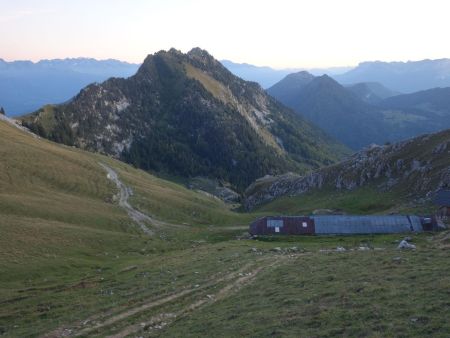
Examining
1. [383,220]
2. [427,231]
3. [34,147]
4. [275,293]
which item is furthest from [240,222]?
[275,293]

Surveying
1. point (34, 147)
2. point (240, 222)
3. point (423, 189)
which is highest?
point (34, 147)

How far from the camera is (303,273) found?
41469mm

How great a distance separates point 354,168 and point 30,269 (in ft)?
324

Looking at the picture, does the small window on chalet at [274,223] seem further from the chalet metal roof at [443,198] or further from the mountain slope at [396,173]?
the mountain slope at [396,173]

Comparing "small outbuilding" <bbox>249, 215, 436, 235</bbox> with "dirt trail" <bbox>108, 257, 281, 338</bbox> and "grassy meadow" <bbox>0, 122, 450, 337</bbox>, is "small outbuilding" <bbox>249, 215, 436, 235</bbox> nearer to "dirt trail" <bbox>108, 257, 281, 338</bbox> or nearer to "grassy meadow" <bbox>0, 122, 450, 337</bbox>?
"grassy meadow" <bbox>0, 122, 450, 337</bbox>

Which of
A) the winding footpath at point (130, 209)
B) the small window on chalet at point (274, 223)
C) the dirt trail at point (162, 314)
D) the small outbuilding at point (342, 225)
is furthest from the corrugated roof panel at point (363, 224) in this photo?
the dirt trail at point (162, 314)

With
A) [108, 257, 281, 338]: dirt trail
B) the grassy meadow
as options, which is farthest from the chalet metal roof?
[108, 257, 281, 338]: dirt trail

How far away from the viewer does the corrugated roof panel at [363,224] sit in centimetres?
7494

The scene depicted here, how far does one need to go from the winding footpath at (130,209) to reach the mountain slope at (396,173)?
53.3m

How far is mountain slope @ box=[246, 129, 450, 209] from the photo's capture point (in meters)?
97.1

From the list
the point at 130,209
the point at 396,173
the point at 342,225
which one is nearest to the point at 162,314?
the point at 342,225

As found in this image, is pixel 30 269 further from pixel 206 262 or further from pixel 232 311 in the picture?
pixel 232 311

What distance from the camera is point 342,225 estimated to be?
79.9 meters

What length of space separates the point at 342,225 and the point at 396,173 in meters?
42.0
